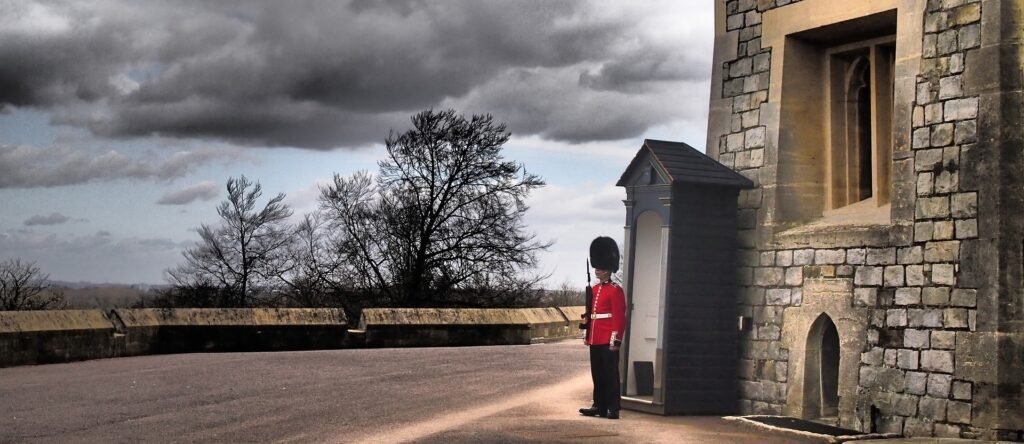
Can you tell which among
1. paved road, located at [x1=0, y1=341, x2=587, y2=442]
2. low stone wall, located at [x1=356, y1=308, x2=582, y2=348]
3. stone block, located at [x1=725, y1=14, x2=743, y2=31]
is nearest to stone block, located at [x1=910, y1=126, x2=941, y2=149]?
stone block, located at [x1=725, y1=14, x2=743, y2=31]

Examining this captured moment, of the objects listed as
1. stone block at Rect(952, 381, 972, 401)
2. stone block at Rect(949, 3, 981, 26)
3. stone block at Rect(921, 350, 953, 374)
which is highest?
stone block at Rect(949, 3, 981, 26)

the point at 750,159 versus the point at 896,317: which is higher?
the point at 750,159

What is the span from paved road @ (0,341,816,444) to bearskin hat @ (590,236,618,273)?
1473 mm

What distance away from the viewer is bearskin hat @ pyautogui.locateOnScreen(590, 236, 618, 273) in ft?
38.6

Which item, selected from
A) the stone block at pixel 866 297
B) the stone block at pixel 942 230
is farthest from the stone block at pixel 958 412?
the stone block at pixel 942 230

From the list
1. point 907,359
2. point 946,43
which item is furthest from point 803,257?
point 946,43

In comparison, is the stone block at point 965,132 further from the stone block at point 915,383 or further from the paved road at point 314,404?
the paved road at point 314,404

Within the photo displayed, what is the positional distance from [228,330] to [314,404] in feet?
20.0

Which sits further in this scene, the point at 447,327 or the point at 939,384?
the point at 447,327

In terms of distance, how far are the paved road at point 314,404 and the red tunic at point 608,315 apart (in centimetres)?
80

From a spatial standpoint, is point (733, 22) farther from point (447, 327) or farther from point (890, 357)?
point (447, 327)

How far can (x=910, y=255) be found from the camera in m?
10.3

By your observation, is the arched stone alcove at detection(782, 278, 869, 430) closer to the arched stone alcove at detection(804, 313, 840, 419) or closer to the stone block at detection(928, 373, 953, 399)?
the arched stone alcove at detection(804, 313, 840, 419)

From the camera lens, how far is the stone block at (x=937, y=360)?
986 centimetres
